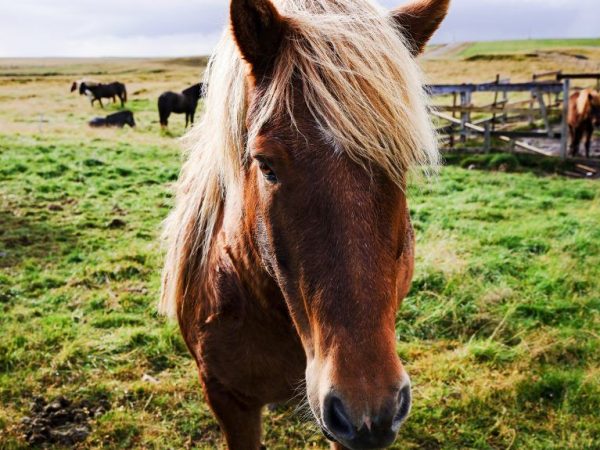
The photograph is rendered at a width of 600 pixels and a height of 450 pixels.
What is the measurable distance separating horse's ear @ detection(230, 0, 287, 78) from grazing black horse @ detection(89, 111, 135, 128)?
19.4 meters

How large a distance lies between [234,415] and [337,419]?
4.05 ft

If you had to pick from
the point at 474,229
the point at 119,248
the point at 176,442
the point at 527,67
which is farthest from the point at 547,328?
the point at 527,67

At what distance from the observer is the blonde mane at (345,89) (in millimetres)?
1556

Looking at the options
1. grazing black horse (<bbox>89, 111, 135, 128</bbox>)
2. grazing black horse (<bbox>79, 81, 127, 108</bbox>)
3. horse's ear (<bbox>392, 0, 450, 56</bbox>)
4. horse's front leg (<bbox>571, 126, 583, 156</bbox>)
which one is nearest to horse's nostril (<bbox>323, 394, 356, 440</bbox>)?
horse's ear (<bbox>392, 0, 450, 56</bbox>)

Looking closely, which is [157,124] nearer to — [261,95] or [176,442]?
[176,442]

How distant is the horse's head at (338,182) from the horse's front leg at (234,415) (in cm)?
97

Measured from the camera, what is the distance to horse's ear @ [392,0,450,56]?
1856mm

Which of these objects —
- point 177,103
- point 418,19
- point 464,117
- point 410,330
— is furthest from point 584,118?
point 177,103

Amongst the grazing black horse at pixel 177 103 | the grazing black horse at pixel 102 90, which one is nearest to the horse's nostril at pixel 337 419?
the grazing black horse at pixel 177 103

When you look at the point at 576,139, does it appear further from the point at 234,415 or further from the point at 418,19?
the point at 234,415

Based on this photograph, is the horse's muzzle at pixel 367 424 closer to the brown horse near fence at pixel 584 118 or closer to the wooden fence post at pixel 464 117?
the brown horse near fence at pixel 584 118

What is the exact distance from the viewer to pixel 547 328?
4.57m

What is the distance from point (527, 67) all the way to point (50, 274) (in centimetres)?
4522

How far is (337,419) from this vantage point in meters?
1.47
